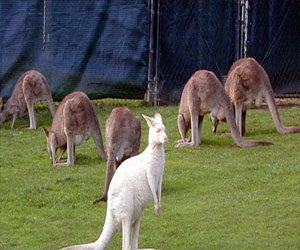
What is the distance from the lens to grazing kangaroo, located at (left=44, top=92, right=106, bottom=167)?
11.8 m

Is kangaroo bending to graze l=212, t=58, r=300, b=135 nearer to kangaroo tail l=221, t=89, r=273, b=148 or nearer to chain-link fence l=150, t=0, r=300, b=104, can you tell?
kangaroo tail l=221, t=89, r=273, b=148

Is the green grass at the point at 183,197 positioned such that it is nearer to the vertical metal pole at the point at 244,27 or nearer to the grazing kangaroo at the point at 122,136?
the grazing kangaroo at the point at 122,136

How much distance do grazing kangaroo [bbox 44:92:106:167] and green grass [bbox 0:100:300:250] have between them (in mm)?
210

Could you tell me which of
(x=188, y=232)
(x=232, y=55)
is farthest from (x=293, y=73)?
(x=188, y=232)

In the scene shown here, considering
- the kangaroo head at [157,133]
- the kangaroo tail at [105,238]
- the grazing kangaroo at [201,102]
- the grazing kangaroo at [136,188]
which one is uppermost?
the kangaroo head at [157,133]

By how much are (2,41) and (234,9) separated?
401cm

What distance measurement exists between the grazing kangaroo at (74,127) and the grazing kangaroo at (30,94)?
2.89m

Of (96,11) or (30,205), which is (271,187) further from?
(96,11)

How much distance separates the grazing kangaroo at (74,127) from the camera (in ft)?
38.5

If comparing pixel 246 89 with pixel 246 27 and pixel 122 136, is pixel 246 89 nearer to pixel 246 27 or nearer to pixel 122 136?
pixel 246 27

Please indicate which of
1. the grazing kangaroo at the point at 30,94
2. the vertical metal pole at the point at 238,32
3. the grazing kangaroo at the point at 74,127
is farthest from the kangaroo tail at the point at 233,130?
the vertical metal pole at the point at 238,32

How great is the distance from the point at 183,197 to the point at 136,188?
265cm

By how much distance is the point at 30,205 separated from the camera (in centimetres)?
975

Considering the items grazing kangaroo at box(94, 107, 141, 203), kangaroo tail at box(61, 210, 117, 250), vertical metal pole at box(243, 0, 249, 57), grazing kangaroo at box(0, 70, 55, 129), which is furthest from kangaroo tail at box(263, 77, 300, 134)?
kangaroo tail at box(61, 210, 117, 250)
